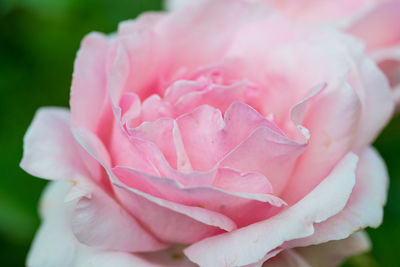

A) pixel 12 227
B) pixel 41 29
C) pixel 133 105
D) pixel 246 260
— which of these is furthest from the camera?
pixel 41 29

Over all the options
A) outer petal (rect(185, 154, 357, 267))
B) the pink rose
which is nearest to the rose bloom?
outer petal (rect(185, 154, 357, 267))

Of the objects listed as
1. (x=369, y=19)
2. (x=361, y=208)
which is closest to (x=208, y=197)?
(x=361, y=208)

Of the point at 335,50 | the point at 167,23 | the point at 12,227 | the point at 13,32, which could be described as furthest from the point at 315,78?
the point at 13,32

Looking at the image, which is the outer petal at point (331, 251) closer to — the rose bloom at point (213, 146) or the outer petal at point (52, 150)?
the rose bloom at point (213, 146)

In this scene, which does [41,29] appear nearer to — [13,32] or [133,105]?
[13,32]

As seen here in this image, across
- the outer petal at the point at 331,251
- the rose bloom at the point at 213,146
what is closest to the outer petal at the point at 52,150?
the rose bloom at the point at 213,146

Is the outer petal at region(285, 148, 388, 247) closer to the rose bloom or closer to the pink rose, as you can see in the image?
the rose bloom

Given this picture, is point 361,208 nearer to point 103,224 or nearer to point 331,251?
point 331,251
